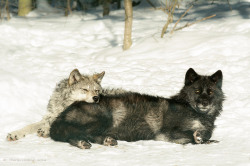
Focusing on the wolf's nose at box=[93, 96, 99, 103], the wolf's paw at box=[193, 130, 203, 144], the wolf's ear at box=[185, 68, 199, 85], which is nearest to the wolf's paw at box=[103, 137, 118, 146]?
the wolf's nose at box=[93, 96, 99, 103]

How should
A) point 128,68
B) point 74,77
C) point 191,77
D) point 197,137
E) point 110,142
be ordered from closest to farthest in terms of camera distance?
point 110,142, point 197,137, point 191,77, point 74,77, point 128,68

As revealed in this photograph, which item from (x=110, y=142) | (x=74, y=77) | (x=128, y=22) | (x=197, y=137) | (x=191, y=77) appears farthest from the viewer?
(x=128, y=22)

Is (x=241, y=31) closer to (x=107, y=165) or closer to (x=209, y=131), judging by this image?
(x=209, y=131)

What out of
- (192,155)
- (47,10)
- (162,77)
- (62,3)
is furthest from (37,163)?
(62,3)

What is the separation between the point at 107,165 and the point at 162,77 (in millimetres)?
5477

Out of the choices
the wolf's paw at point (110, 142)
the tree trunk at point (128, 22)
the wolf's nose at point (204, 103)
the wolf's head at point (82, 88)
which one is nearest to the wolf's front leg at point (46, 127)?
the wolf's head at point (82, 88)

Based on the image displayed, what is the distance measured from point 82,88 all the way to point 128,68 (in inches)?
172

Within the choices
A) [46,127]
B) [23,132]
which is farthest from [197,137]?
[23,132]

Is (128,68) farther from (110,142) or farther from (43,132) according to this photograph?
(110,142)

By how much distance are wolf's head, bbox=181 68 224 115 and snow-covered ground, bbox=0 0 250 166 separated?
0.56 metres

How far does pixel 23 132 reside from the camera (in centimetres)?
569

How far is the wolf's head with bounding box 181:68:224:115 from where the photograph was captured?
226 inches

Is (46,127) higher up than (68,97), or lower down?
lower down

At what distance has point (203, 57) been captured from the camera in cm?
1062
